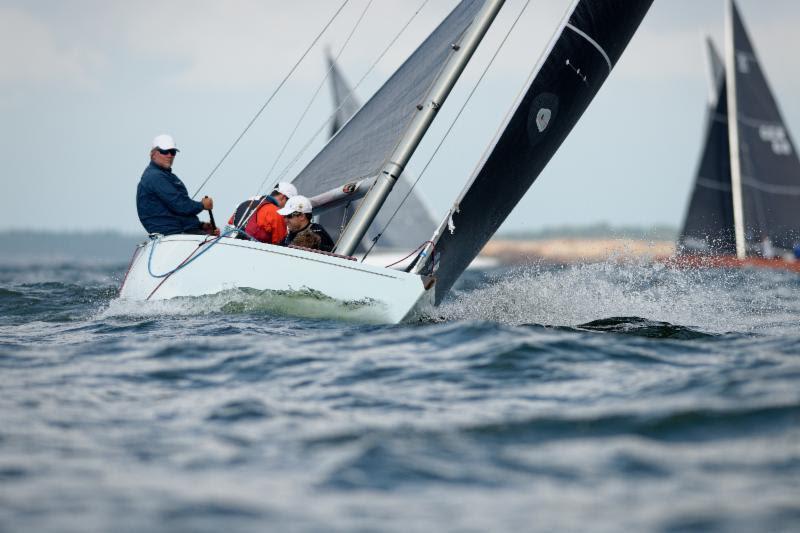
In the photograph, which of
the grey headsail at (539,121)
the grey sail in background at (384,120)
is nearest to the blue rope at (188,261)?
the grey sail in background at (384,120)

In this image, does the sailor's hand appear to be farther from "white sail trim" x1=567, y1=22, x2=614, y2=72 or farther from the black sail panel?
the black sail panel

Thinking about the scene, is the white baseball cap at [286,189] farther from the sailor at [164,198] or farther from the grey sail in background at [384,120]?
the sailor at [164,198]

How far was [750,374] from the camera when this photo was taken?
5.75m

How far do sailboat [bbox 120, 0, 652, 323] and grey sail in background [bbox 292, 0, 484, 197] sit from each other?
14mm

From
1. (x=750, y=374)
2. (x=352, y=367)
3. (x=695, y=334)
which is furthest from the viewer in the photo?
(x=695, y=334)

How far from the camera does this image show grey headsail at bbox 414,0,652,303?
30.7 feet

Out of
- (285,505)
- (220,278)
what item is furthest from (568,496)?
(220,278)

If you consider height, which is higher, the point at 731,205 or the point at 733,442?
the point at 731,205

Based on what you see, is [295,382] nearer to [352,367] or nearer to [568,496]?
[352,367]

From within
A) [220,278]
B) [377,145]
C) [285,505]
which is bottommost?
[285,505]

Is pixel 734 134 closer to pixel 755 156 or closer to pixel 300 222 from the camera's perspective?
pixel 755 156

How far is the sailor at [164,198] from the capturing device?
9617 mm

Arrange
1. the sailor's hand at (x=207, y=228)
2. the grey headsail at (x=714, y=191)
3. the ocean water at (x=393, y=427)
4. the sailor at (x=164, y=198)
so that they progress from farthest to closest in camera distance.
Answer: the grey headsail at (x=714, y=191) → the sailor's hand at (x=207, y=228) → the sailor at (x=164, y=198) → the ocean water at (x=393, y=427)

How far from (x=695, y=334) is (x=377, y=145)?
11.0ft
